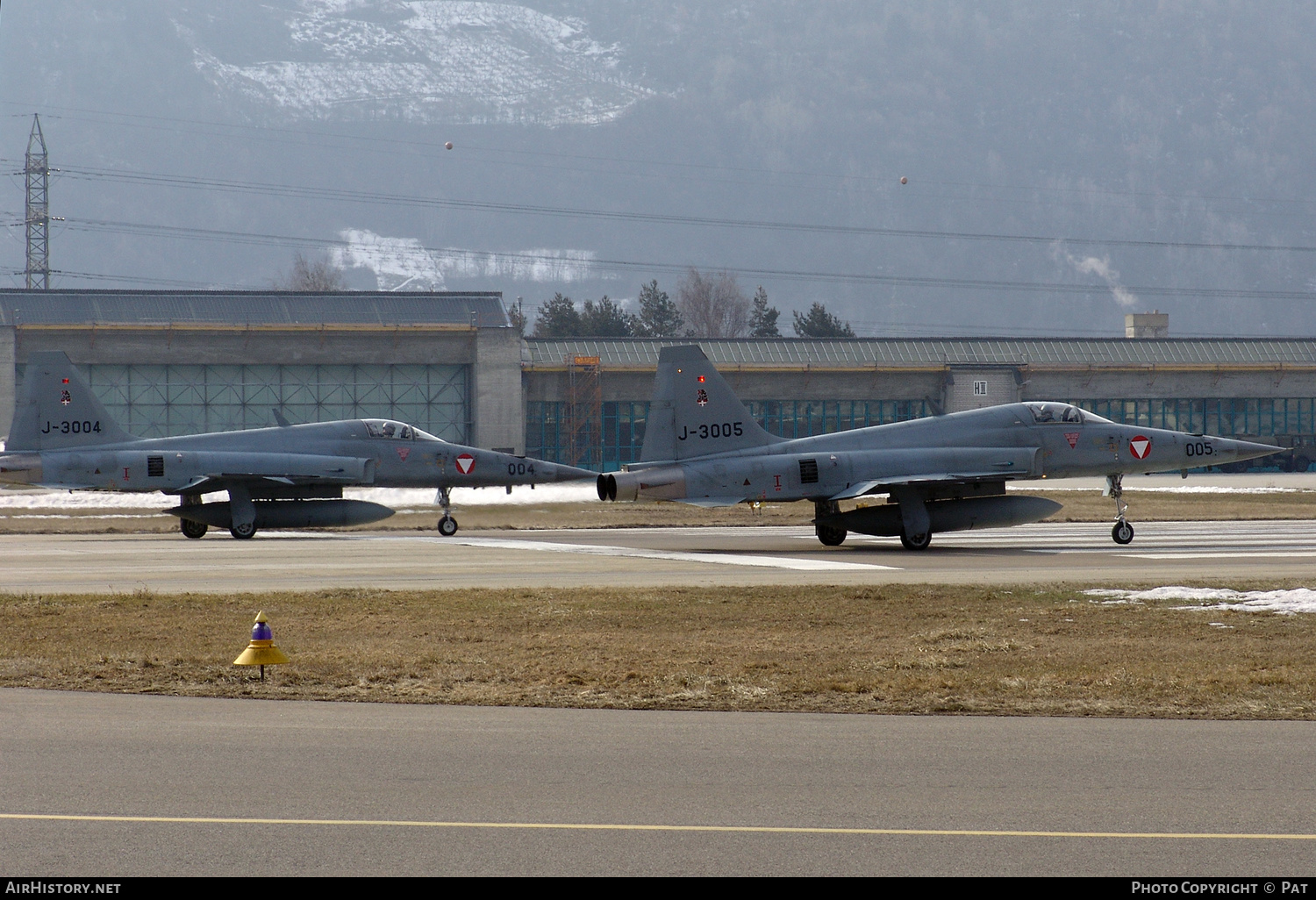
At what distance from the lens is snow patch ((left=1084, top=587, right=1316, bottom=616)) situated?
16.5 m

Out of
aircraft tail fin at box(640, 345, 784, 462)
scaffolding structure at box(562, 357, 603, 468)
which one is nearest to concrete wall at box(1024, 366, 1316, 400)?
scaffolding structure at box(562, 357, 603, 468)

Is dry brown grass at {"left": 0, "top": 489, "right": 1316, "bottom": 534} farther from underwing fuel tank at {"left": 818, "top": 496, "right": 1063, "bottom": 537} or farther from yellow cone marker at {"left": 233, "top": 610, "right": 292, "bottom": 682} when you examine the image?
yellow cone marker at {"left": 233, "top": 610, "right": 292, "bottom": 682}

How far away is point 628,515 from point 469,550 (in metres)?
13.4

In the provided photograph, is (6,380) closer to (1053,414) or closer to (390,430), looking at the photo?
(390,430)

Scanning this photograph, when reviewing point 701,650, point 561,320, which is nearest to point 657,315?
point 561,320

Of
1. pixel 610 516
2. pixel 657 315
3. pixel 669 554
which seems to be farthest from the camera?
pixel 657 315

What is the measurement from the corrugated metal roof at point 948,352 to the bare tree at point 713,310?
7937 centimetres

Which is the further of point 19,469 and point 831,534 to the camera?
point 19,469

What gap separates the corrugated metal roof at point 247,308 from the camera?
65375 mm

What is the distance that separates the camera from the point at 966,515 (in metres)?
27.9

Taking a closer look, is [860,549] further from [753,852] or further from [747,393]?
[747,393]

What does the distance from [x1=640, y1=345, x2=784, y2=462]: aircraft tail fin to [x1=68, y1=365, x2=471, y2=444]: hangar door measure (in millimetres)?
41011

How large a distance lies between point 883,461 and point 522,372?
43621mm

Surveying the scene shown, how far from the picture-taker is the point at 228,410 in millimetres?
66938
